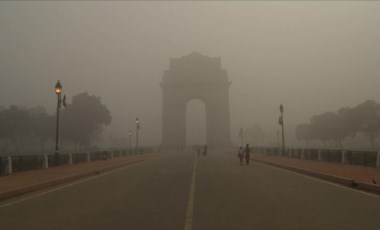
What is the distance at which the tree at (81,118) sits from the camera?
2933 inches

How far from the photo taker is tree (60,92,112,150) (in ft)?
244

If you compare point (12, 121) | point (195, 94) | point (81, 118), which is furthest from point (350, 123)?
point (12, 121)

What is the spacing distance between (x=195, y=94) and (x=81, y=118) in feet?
111

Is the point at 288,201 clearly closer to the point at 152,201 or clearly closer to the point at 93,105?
Result: the point at 152,201

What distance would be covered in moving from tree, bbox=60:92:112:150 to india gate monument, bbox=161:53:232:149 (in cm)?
2282

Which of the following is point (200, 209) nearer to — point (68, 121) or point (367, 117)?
point (68, 121)

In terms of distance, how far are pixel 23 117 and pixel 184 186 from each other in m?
68.6

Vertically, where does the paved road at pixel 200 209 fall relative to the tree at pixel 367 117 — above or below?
below

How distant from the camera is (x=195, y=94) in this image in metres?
99.9

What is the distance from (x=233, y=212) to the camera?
824cm

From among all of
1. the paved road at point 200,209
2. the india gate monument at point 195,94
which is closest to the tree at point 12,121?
the india gate monument at point 195,94

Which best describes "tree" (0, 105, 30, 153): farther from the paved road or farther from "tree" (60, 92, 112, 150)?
the paved road

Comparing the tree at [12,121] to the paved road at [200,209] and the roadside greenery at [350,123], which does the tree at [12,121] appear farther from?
the paved road at [200,209]

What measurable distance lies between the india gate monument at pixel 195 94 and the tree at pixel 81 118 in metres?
22.8
